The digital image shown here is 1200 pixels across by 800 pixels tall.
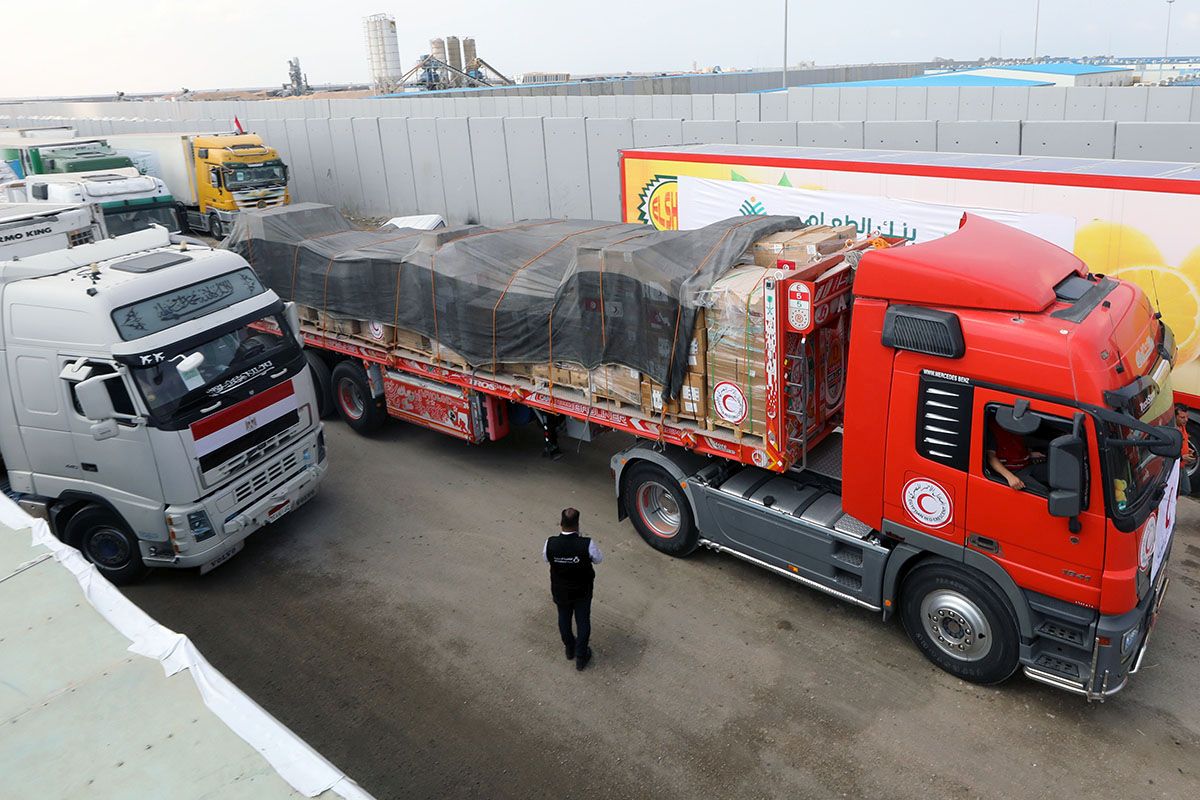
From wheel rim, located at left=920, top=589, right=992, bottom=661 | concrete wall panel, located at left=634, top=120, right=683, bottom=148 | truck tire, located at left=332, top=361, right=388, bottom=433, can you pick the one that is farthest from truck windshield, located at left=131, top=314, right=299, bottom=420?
concrete wall panel, located at left=634, top=120, right=683, bottom=148

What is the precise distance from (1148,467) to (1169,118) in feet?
44.1

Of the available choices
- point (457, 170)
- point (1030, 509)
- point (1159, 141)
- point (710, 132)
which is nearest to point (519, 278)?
point (1030, 509)

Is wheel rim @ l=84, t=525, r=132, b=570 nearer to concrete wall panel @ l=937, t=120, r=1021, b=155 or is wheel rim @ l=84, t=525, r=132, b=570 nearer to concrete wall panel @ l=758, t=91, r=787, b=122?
concrete wall panel @ l=937, t=120, r=1021, b=155

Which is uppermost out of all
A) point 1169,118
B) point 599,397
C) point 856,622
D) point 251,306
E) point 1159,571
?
point 1169,118

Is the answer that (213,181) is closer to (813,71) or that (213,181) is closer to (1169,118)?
(1169,118)

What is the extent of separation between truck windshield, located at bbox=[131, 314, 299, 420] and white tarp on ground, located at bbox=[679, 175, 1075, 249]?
7.97 metres

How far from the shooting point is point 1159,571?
20.5 ft

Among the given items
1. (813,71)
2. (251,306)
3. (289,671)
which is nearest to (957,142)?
(251,306)

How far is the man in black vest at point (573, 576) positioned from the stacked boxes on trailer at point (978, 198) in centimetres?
688

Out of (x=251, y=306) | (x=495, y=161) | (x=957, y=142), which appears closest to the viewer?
(x=251, y=306)

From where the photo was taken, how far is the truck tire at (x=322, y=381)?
484 inches

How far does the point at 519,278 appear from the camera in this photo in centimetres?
926

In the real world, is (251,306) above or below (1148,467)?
above

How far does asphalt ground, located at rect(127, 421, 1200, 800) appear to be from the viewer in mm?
5887
